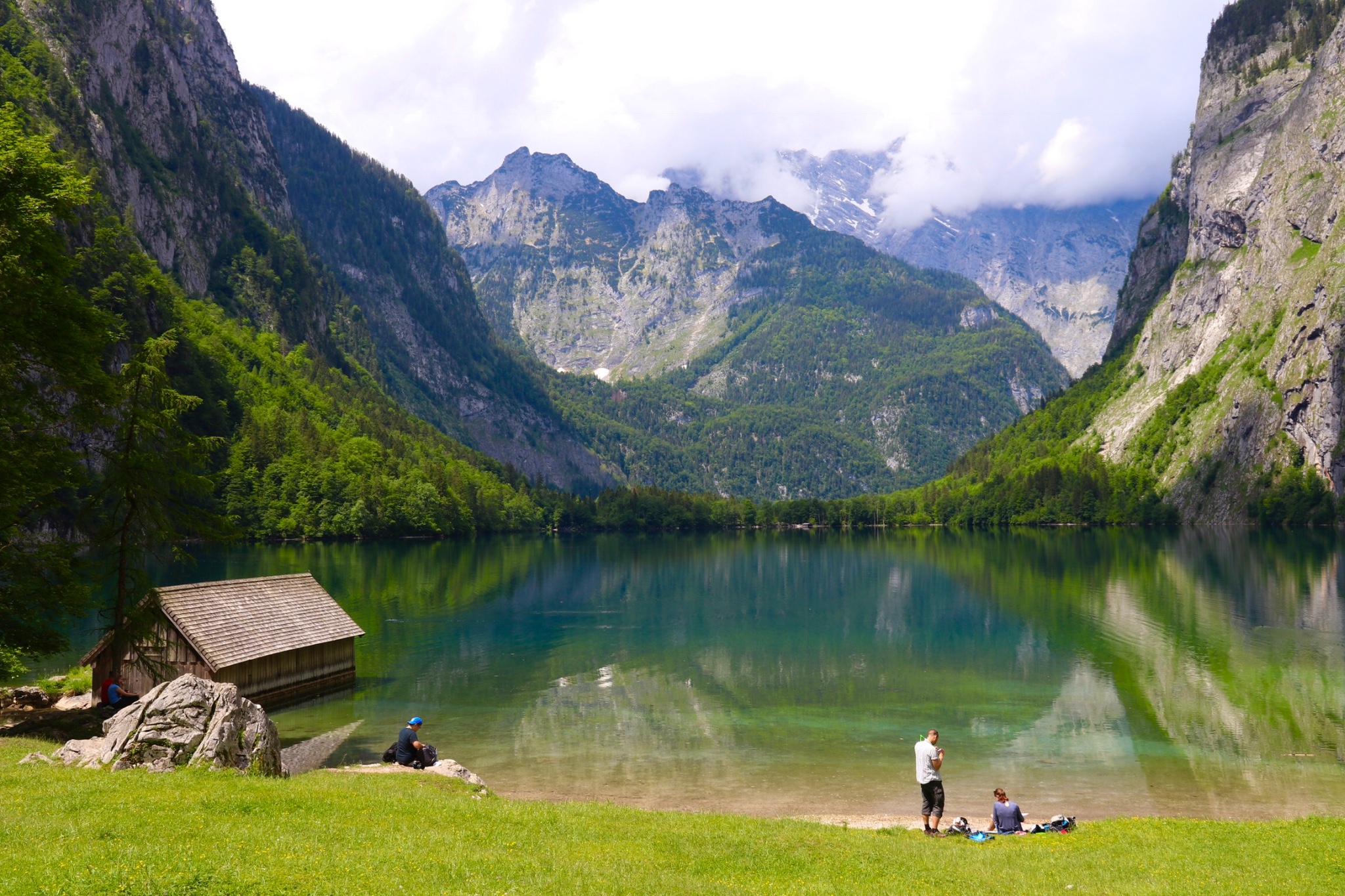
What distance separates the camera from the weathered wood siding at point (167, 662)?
36.8 meters

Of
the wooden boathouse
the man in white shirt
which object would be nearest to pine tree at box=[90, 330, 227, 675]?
the wooden boathouse

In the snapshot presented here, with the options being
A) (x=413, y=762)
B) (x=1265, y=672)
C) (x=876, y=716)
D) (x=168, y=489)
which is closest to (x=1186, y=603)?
(x=1265, y=672)

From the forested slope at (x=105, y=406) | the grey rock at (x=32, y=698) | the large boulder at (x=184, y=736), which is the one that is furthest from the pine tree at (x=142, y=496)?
the large boulder at (x=184, y=736)

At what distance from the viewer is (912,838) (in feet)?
77.6

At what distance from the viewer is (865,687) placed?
4956cm

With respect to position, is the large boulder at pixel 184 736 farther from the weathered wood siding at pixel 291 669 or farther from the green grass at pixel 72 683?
the green grass at pixel 72 683

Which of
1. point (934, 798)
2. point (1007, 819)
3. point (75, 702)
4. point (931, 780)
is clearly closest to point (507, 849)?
point (931, 780)

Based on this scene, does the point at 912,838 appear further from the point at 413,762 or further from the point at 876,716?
the point at 876,716

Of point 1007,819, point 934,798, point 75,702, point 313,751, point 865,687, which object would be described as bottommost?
point 865,687

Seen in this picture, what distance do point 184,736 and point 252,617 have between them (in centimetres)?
1816

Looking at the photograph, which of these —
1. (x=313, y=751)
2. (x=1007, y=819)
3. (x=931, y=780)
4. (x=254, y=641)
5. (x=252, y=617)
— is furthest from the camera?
(x=252, y=617)

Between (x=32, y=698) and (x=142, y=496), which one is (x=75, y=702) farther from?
(x=142, y=496)

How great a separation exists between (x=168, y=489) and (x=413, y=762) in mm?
17281

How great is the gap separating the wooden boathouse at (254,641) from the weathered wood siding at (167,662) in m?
0.03
